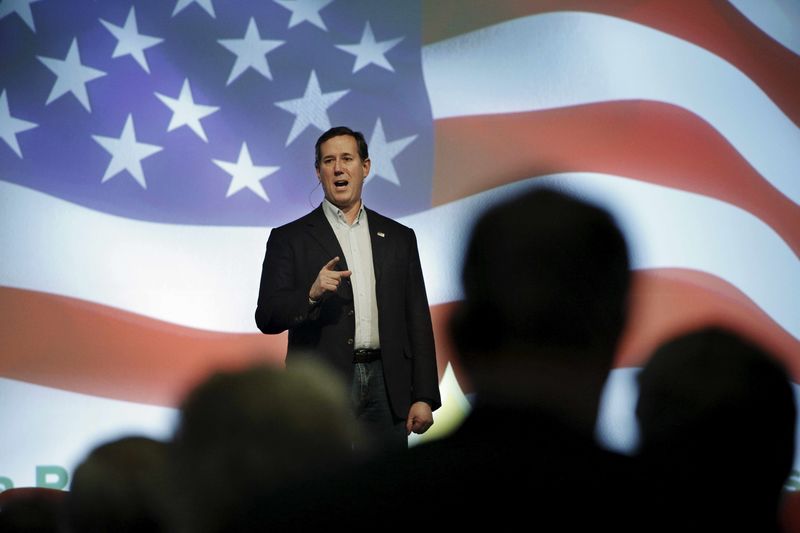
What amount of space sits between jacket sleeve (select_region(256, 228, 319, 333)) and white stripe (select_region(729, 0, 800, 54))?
104 inches

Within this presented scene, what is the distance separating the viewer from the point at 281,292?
291 cm

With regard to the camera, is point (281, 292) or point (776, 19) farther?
point (776, 19)

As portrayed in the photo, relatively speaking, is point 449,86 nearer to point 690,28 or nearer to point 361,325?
point 690,28

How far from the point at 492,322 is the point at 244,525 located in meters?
0.27

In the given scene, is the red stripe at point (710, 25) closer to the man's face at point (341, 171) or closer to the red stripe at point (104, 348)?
the red stripe at point (104, 348)

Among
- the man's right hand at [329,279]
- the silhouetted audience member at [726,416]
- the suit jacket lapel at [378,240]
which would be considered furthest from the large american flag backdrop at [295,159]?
the silhouetted audience member at [726,416]

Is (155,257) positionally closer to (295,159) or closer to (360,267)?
(295,159)

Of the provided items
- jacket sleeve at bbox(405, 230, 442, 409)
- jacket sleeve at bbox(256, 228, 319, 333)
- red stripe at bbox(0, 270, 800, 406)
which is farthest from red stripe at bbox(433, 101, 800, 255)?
jacket sleeve at bbox(256, 228, 319, 333)

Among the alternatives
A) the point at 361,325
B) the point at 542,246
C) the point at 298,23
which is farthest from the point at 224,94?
the point at 542,246

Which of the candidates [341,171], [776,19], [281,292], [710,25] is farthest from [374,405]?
[776,19]

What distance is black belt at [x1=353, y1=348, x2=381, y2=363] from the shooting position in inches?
117

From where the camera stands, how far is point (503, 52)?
442 cm

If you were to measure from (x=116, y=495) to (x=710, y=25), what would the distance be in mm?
3965

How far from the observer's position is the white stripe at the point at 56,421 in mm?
4016
